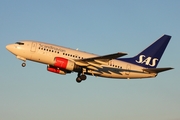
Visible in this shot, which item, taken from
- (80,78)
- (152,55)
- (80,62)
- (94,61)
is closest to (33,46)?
(80,62)

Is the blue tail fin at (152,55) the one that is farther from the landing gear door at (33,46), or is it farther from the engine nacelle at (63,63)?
the landing gear door at (33,46)

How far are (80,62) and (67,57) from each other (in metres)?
1.93

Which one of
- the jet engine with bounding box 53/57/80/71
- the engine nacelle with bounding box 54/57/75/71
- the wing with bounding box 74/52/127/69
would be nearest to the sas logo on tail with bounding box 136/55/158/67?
the wing with bounding box 74/52/127/69

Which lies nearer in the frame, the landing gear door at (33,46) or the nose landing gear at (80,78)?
the landing gear door at (33,46)

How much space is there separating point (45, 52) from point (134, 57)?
47.3 feet

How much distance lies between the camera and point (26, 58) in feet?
181

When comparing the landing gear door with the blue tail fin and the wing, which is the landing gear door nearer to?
the wing

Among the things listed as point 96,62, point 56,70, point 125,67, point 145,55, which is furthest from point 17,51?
point 145,55

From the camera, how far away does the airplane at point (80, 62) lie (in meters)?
54.6

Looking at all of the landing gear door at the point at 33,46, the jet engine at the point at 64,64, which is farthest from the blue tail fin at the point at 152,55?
the landing gear door at the point at 33,46

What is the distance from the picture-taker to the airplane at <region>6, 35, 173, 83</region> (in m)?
54.6

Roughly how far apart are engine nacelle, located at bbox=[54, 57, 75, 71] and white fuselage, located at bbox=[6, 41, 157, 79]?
0.64 metres

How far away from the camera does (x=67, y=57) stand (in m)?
55.5

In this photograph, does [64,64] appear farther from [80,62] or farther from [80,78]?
[80,78]
